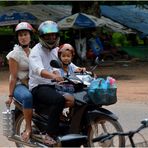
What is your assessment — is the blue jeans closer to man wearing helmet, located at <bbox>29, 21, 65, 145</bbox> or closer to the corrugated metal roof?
man wearing helmet, located at <bbox>29, 21, 65, 145</bbox>

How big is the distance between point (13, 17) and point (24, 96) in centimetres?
1972

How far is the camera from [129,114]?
1034 cm

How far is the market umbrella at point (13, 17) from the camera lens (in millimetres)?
25328

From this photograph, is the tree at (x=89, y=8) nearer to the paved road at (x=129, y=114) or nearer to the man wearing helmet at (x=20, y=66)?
the paved road at (x=129, y=114)

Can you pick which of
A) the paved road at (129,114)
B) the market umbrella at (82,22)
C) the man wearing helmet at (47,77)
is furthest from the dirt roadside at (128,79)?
the man wearing helmet at (47,77)

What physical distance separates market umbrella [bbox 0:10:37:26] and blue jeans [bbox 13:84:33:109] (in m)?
18.9

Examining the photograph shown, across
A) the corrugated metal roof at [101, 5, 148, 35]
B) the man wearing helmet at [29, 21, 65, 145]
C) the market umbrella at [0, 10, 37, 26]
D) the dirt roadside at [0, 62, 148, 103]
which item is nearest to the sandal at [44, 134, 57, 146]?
the man wearing helmet at [29, 21, 65, 145]

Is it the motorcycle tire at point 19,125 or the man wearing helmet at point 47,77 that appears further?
the motorcycle tire at point 19,125

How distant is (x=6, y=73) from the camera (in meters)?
21.5

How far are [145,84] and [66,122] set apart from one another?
1041cm

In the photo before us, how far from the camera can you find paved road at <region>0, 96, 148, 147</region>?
8721mm

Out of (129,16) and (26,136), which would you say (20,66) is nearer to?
(26,136)

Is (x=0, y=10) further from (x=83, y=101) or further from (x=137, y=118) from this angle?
(x=83, y=101)

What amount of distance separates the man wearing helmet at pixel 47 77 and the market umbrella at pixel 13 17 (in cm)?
1915
